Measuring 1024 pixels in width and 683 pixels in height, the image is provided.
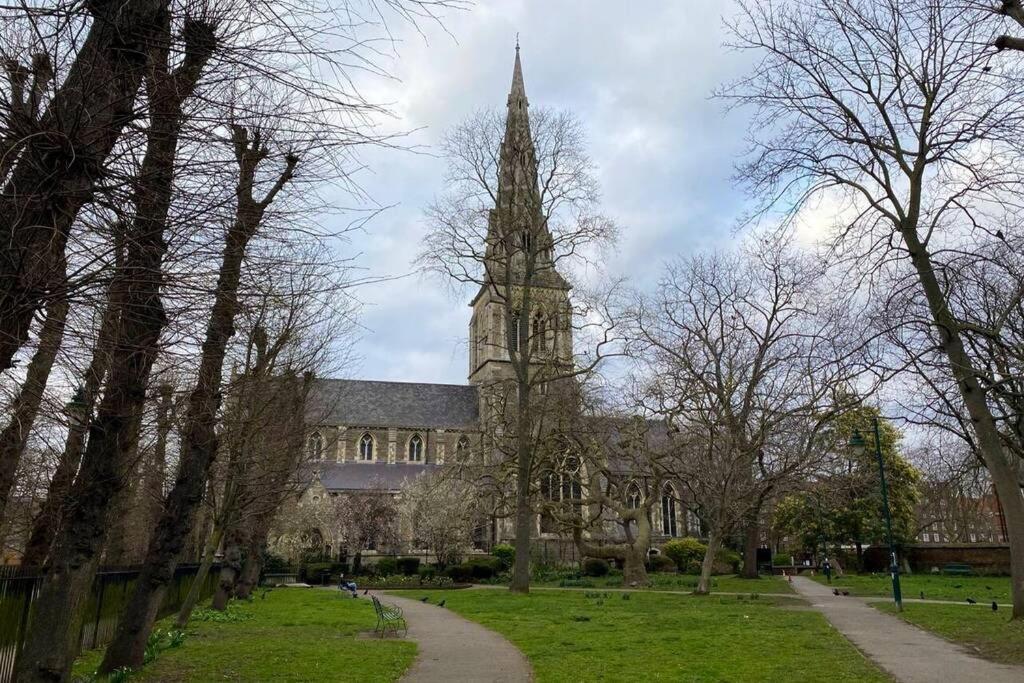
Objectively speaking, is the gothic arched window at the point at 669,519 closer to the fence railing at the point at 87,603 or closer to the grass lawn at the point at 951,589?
the grass lawn at the point at 951,589

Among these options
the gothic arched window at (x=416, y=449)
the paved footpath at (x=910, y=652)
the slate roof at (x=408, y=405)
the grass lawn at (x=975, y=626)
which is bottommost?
the paved footpath at (x=910, y=652)

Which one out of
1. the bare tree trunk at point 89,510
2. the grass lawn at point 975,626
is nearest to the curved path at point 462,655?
the bare tree trunk at point 89,510

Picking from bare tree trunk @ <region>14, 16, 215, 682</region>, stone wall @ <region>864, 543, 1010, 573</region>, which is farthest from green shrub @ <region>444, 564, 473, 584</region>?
→ bare tree trunk @ <region>14, 16, 215, 682</region>

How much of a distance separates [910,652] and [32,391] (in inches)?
471

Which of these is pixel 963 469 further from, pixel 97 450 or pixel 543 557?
pixel 543 557

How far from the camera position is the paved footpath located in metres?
9.32

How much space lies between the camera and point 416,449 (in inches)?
2554

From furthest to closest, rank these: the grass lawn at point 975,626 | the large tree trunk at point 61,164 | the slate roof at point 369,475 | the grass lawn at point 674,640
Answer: the slate roof at point 369,475 → the grass lawn at point 975,626 → the grass lawn at point 674,640 → the large tree trunk at point 61,164

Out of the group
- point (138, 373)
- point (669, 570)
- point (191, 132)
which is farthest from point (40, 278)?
point (669, 570)

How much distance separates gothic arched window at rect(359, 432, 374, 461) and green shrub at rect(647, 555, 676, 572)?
2794cm

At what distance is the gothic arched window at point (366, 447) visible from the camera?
6322cm

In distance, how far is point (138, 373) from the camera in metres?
7.87

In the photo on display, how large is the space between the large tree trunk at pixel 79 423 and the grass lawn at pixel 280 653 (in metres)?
2.08

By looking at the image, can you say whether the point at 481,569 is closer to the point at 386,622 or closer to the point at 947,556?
the point at 947,556
